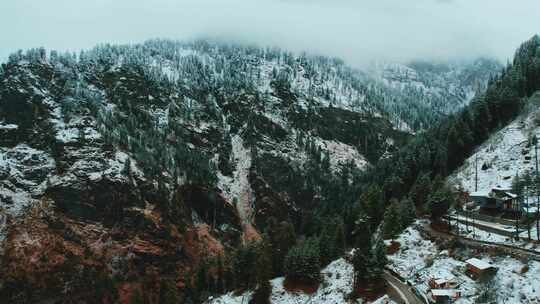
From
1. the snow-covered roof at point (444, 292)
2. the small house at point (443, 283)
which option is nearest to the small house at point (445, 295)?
the snow-covered roof at point (444, 292)

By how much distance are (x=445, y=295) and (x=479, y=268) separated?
5.84 m

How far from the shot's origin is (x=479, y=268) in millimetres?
47125

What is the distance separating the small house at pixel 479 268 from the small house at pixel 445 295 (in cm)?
439

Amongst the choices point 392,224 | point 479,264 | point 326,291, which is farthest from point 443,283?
point 392,224

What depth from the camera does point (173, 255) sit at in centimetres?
11919

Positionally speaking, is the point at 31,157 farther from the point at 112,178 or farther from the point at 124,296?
the point at 124,296

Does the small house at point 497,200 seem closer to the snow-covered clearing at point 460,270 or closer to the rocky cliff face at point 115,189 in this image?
the snow-covered clearing at point 460,270

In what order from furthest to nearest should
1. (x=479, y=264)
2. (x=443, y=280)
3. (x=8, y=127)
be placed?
(x=8, y=127) < (x=443, y=280) < (x=479, y=264)

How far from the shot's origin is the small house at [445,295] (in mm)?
45031

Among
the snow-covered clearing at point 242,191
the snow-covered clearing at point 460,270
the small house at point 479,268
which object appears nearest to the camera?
the snow-covered clearing at point 460,270

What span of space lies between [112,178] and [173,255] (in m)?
32.5

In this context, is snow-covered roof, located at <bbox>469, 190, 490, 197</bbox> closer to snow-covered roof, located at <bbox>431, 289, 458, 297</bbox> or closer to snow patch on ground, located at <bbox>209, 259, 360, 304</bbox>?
snow patch on ground, located at <bbox>209, 259, 360, 304</bbox>

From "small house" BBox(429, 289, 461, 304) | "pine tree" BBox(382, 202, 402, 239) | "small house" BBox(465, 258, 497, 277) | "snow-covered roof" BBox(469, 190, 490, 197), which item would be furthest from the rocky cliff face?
"small house" BBox(465, 258, 497, 277)

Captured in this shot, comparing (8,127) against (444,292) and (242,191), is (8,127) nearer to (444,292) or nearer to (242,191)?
(242,191)
